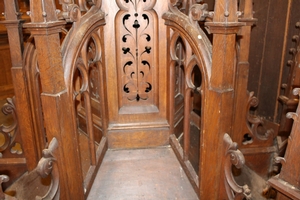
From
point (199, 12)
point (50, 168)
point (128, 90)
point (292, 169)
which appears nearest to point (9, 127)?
point (128, 90)

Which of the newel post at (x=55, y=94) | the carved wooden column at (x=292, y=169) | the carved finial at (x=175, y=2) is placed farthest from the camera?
the carved finial at (x=175, y=2)

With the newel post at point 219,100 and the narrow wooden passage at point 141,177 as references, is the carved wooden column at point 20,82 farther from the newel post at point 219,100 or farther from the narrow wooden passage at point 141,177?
the newel post at point 219,100

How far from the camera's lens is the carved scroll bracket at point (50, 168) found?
0.78m

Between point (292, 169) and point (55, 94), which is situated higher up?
point (55, 94)

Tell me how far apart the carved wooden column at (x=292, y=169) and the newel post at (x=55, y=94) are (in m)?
0.68

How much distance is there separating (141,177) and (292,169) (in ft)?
2.11

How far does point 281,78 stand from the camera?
2.04m

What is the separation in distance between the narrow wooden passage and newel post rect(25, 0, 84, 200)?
0.85 ft

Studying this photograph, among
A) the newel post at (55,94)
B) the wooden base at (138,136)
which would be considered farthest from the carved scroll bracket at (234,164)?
the wooden base at (138,136)

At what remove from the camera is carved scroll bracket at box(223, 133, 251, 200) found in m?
0.83

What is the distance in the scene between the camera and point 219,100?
2.84 ft

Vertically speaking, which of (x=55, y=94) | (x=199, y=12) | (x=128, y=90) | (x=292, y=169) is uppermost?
(x=199, y=12)

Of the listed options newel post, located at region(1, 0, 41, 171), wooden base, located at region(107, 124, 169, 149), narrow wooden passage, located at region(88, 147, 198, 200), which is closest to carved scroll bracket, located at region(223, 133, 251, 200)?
narrow wooden passage, located at region(88, 147, 198, 200)

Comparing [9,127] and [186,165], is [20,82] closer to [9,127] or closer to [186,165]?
[9,127]
